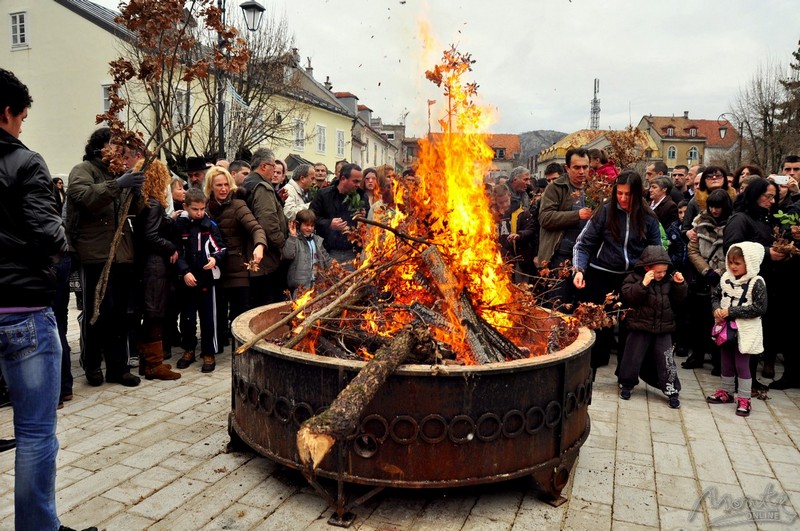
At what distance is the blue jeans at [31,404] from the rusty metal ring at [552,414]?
280cm

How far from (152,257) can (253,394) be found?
301 centimetres

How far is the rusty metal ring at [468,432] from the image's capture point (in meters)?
3.40

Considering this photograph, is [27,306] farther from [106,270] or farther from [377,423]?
[377,423]

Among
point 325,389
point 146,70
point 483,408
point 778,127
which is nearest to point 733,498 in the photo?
point 483,408

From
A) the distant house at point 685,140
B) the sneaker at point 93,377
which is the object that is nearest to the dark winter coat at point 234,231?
the sneaker at point 93,377

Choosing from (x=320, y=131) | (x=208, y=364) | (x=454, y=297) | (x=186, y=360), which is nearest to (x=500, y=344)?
(x=454, y=297)

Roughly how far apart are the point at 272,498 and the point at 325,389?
0.85 m

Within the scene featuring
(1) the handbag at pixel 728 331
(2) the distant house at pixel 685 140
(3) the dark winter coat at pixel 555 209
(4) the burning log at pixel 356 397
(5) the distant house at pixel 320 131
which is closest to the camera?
(4) the burning log at pixel 356 397

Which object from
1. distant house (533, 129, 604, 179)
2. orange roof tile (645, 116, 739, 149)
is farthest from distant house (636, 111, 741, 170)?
distant house (533, 129, 604, 179)

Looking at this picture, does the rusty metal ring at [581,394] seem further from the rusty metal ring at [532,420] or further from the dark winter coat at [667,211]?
the dark winter coat at [667,211]

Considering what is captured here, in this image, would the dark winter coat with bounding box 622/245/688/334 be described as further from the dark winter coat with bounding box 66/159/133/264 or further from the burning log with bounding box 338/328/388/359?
the dark winter coat with bounding box 66/159/133/264

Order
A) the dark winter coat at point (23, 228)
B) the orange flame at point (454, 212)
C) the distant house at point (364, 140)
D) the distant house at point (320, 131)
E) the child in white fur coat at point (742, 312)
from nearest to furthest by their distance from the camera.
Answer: the dark winter coat at point (23, 228) < the orange flame at point (454, 212) < the child in white fur coat at point (742, 312) < the distant house at point (320, 131) < the distant house at point (364, 140)

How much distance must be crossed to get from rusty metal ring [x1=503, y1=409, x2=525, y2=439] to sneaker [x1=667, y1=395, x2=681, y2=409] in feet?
9.55

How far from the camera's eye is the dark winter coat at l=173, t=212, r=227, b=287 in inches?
257
